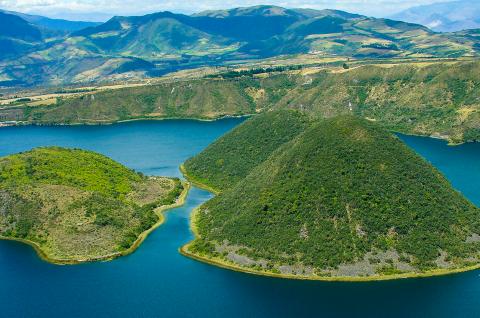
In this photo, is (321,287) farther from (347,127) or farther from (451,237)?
(347,127)

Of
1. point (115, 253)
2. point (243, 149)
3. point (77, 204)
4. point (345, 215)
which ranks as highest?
point (345, 215)

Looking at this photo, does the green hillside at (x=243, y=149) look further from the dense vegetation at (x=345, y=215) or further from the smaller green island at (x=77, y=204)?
the dense vegetation at (x=345, y=215)

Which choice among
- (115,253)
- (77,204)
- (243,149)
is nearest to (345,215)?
(115,253)

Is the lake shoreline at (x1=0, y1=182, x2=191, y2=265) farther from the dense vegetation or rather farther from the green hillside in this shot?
the green hillside

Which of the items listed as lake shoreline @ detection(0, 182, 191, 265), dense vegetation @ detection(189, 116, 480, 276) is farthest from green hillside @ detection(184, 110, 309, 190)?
dense vegetation @ detection(189, 116, 480, 276)

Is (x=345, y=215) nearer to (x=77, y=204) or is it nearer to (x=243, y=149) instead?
(x=77, y=204)

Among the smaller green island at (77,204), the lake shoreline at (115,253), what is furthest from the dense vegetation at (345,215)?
the smaller green island at (77,204)
